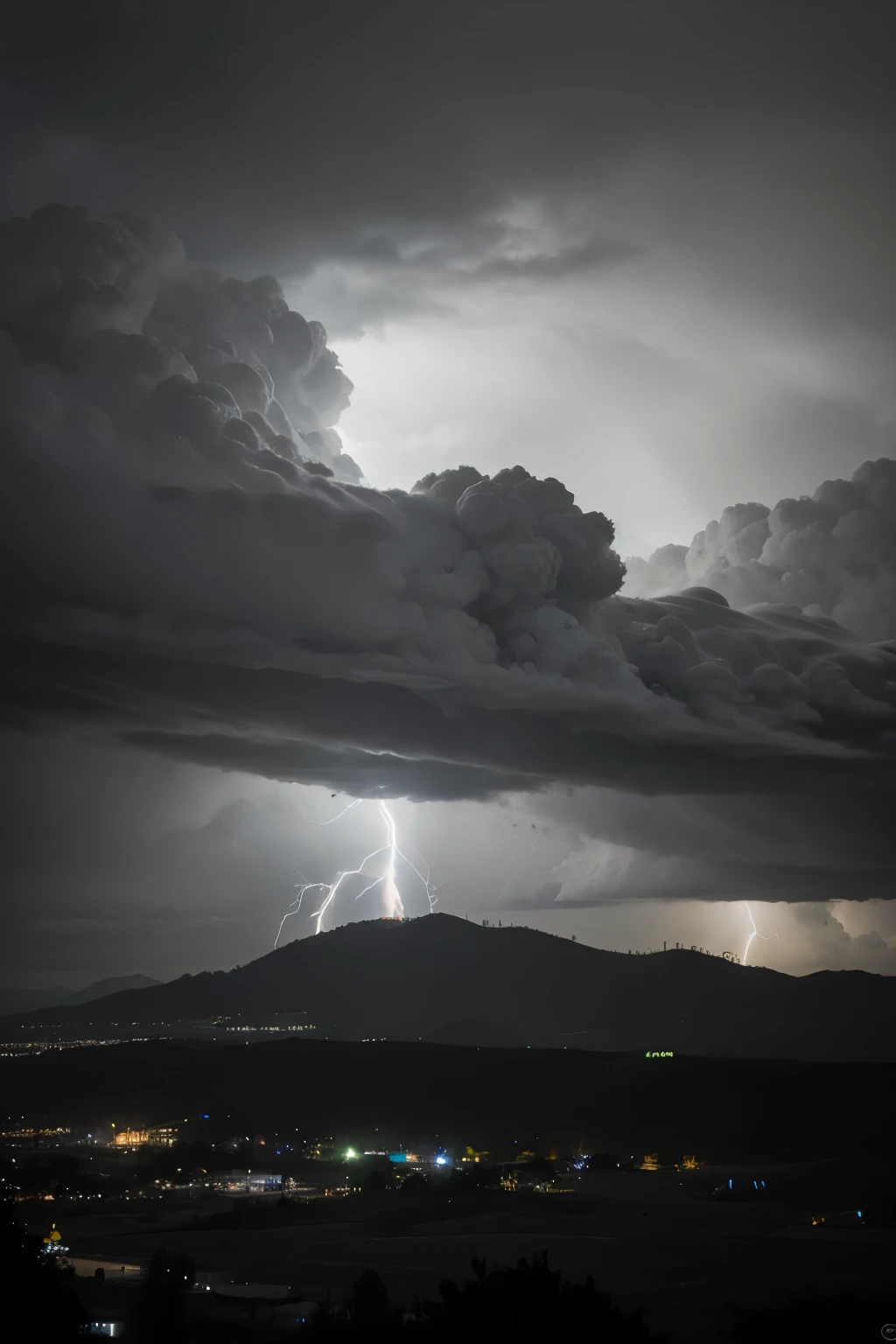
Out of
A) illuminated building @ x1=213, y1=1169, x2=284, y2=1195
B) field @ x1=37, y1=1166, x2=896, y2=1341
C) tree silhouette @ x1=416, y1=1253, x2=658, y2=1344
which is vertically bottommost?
field @ x1=37, y1=1166, x2=896, y2=1341

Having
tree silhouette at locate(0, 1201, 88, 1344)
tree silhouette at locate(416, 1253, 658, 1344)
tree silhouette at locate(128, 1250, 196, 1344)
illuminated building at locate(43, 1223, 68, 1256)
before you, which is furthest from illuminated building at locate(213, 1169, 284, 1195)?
tree silhouette at locate(416, 1253, 658, 1344)

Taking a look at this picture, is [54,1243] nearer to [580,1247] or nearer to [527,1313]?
[580,1247]

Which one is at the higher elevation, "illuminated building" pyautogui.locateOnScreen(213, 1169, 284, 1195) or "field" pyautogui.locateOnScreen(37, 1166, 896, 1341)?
"illuminated building" pyautogui.locateOnScreen(213, 1169, 284, 1195)

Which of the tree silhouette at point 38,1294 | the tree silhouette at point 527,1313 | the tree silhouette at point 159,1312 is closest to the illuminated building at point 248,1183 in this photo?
the tree silhouette at point 159,1312

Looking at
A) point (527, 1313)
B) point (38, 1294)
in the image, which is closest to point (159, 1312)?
point (38, 1294)

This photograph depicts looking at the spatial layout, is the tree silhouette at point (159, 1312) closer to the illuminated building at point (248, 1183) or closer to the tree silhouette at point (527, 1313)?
the tree silhouette at point (527, 1313)

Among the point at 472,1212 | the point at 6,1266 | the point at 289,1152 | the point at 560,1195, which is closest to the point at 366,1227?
the point at 472,1212

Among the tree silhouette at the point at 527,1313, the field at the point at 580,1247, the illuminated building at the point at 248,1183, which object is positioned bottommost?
the field at the point at 580,1247

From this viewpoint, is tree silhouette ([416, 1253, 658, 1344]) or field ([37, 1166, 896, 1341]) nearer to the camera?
tree silhouette ([416, 1253, 658, 1344])

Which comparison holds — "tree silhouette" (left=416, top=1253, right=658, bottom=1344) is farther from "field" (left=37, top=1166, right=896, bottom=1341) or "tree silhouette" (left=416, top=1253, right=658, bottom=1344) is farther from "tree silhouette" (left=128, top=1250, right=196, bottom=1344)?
"field" (left=37, top=1166, right=896, bottom=1341)

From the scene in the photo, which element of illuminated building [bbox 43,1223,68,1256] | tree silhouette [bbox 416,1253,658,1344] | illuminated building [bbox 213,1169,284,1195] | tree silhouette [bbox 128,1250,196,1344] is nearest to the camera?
tree silhouette [bbox 416,1253,658,1344]

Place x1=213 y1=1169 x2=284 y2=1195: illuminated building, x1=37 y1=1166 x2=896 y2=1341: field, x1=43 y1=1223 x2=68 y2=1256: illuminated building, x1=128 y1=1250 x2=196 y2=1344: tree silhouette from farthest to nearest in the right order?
x1=213 y1=1169 x2=284 y2=1195: illuminated building
x1=43 y1=1223 x2=68 y2=1256: illuminated building
x1=37 y1=1166 x2=896 y2=1341: field
x1=128 y1=1250 x2=196 y2=1344: tree silhouette

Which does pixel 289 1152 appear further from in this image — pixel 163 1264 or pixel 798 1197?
pixel 163 1264
